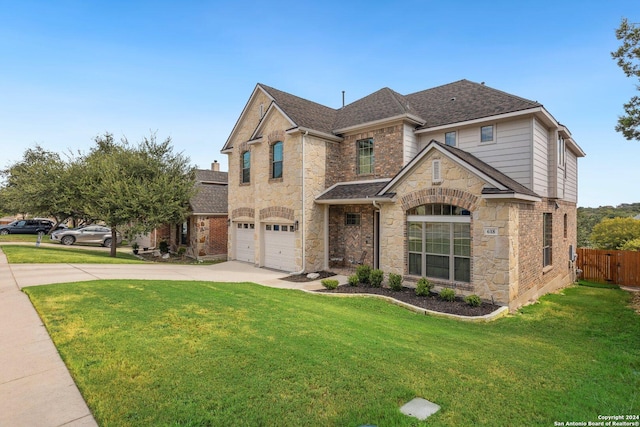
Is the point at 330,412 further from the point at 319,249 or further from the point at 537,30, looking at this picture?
the point at 537,30

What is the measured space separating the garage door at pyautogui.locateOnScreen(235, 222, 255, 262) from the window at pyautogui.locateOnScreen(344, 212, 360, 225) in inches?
222

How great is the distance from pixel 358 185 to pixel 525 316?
822 centimetres

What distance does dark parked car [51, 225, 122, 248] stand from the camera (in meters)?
23.9

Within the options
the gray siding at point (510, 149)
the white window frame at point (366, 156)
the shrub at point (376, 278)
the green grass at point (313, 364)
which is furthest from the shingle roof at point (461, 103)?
the green grass at point (313, 364)

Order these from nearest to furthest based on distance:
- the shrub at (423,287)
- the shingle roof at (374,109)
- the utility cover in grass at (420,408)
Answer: the utility cover in grass at (420,408)
the shrub at (423,287)
the shingle roof at (374,109)

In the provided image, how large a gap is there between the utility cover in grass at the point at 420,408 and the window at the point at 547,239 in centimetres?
1165

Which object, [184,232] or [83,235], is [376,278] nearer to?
[184,232]

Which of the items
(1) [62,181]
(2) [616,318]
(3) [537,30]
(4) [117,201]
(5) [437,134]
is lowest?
(2) [616,318]

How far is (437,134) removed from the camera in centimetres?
1346

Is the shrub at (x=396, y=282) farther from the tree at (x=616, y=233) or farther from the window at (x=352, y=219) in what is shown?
the tree at (x=616, y=233)

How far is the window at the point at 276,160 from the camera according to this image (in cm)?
1591

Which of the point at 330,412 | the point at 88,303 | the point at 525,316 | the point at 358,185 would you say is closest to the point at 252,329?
the point at 330,412

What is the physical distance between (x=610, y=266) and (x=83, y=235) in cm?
3540

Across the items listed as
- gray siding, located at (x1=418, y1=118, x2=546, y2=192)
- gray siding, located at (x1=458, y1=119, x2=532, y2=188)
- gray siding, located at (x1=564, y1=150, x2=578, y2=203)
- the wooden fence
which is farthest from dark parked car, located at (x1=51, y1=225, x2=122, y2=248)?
the wooden fence
